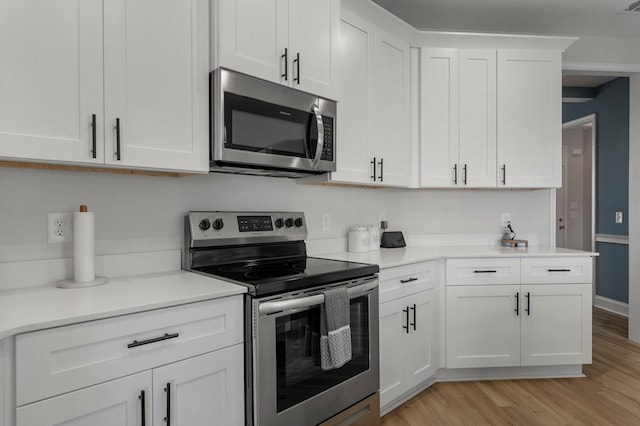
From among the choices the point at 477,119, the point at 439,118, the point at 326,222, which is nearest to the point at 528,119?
the point at 477,119

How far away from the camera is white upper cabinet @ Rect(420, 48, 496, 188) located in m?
2.97

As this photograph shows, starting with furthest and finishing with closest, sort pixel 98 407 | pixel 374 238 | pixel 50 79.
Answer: pixel 374 238 → pixel 50 79 → pixel 98 407

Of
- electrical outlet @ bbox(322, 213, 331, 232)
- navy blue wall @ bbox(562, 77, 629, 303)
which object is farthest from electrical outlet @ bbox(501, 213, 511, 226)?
navy blue wall @ bbox(562, 77, 629, 303)

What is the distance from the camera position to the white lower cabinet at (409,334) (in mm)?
2256

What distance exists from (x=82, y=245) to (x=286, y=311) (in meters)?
0.84

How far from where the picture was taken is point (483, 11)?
303 centimetres

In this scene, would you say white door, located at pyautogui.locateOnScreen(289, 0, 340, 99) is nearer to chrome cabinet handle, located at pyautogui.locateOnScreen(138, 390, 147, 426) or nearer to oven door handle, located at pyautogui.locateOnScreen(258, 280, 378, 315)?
oven door handle, located at pyautogui.locateOnScreen(258, 280, 378, 315)

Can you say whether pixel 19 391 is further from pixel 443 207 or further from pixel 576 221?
pixel 576 221

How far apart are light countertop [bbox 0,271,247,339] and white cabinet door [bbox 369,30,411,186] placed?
4.79 ft

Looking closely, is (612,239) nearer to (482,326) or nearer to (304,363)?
(482,326)

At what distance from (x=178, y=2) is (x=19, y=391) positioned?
1469 millimetres

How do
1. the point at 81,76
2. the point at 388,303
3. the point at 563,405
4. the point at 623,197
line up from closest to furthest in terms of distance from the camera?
the point at 81,76 < the point at 388,303 < the point at 563,405 < the point at 623,197

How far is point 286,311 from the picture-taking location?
5.39 ft

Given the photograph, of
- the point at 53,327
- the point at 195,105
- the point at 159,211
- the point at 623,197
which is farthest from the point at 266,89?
the point at 623,197
